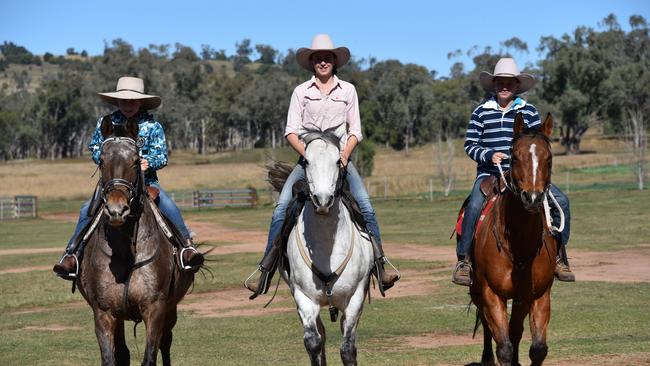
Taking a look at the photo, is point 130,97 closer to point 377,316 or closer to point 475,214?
point 475,214

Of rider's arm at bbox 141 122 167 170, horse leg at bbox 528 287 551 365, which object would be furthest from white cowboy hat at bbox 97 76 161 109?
horse leg at bbox 528 287 551 365

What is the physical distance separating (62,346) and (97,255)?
6920 millimetres

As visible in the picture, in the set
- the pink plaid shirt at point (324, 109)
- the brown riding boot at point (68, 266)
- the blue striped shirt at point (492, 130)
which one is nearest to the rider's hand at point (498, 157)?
the blue striped shirt at point (492, 130)

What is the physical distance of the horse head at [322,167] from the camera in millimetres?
8727

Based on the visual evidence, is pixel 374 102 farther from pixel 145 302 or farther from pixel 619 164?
pixel 145 302

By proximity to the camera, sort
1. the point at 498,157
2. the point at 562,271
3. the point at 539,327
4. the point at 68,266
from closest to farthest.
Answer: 1. the point at 539,327
2. the point at 68,266
3. the point at 498,157
4. the point at 562,271

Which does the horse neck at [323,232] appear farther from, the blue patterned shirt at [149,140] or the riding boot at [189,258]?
the blue patterned shirt at [149,140]

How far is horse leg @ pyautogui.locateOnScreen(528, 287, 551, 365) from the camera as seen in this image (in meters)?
10.1

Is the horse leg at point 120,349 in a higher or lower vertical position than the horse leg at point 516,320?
lower

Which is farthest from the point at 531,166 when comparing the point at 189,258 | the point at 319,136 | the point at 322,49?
the point at 189,258

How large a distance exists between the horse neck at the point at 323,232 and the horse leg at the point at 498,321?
1710 millimetres

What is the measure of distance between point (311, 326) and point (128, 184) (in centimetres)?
224

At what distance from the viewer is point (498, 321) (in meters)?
10.2

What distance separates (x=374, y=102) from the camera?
454ft
